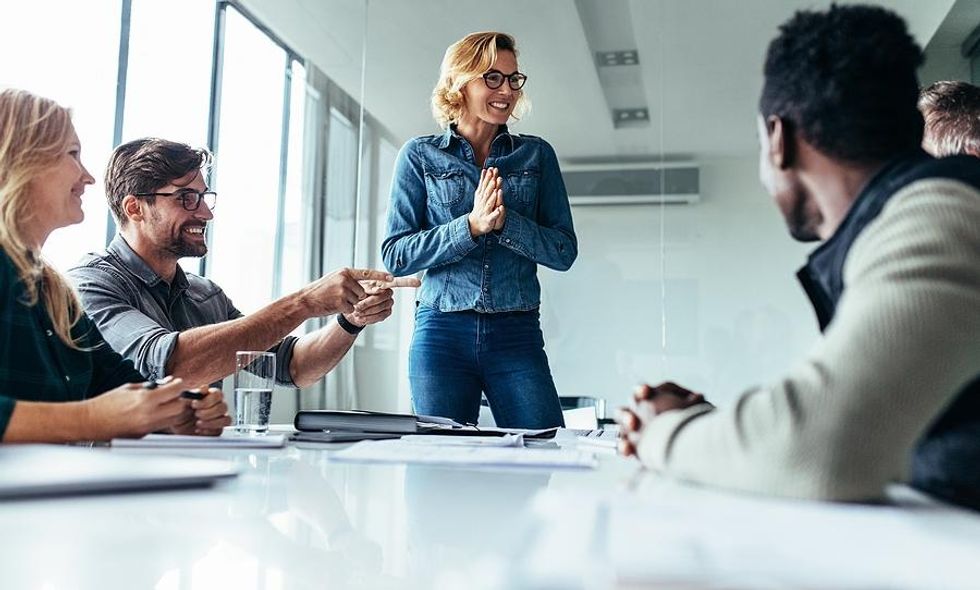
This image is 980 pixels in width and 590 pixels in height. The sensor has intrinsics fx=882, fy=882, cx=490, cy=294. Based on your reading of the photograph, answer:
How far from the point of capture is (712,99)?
4723 millimetres

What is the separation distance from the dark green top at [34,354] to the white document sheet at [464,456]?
609 millimetres

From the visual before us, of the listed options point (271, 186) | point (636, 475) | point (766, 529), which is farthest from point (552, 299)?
point (766, 529)

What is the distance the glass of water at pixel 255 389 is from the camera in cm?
149

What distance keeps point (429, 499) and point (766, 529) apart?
30 centimetres

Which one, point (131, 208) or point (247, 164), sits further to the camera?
point (247, 164)

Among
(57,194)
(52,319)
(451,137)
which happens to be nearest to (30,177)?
(57,194)

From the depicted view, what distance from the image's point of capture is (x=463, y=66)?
2.73 meters

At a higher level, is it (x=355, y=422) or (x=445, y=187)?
(x=445, y=187)

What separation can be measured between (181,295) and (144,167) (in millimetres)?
366

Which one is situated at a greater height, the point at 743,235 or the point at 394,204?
the point at 743,235

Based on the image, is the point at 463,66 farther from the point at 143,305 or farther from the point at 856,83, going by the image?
the point at 856,83

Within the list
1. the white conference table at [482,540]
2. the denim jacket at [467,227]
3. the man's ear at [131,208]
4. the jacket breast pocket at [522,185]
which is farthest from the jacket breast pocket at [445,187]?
the white conference table at [482,540]

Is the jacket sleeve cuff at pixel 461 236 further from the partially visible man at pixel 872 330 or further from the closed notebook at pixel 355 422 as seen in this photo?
the partially visible man at pixel 872 330

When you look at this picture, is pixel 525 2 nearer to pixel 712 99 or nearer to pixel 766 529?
pixel 712 99
